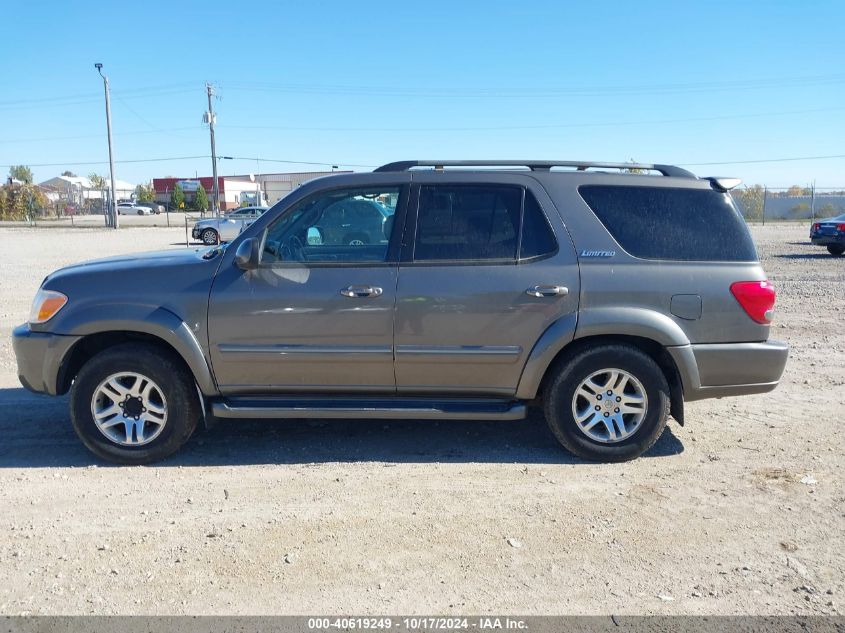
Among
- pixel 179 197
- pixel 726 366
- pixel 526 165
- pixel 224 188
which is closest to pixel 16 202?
pixel 179 197

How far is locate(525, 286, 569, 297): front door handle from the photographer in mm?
4477

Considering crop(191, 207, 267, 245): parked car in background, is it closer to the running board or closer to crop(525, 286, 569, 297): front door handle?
the running board

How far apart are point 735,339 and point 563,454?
1370 mm

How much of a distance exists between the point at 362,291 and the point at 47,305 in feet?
6.95

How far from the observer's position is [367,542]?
3.62 m

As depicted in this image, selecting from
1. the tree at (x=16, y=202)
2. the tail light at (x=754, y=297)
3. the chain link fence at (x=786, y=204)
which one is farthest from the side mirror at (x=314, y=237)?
the tree at (x=16, y=202)

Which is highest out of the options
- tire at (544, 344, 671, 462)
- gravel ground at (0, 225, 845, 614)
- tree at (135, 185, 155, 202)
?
tree at (135, 185, 155, 202)

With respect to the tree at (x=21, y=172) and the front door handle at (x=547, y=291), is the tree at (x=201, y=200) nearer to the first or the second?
the tree at (x=21, y=172)

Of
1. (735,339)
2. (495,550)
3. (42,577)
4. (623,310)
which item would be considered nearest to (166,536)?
(42,577)

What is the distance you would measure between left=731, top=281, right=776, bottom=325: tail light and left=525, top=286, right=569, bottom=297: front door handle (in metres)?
1.10

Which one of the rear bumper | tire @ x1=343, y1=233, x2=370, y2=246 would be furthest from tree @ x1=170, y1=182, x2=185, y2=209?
the rear bumper

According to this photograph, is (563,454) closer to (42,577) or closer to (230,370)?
(230,370)

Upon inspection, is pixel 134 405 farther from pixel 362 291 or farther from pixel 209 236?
pixel 209 236

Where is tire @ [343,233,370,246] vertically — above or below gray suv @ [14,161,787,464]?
above
